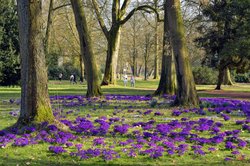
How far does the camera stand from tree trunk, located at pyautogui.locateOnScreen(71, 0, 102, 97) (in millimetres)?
21672

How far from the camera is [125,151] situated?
775 centimetres

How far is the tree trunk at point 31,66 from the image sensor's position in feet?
32.7

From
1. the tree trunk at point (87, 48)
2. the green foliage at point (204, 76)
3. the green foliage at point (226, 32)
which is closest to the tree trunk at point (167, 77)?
the tree trunk at point (87, 48)

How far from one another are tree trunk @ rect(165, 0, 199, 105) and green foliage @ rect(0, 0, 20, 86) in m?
19.5

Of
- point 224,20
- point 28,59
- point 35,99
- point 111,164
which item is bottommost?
point 111,164

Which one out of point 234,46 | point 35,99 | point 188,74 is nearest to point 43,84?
point 35,99

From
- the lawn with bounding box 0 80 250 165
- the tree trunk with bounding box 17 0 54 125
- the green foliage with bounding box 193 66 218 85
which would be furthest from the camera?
the green foliage with bounding box 193 66 218 85

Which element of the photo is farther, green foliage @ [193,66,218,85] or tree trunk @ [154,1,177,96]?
green foliage @ [193,66,218,85]

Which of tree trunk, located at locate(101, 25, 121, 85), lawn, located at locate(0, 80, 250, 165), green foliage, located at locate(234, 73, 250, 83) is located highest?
tree trunk, located at locate(101, 25, 121, 85)

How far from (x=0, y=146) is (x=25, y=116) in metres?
1.94

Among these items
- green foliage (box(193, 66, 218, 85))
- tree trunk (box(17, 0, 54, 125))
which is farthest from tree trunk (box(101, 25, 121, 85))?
tree trunk (box(17, 0, 54, 125))

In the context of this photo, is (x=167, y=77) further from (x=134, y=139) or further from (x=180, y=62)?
(x=134, y=139)

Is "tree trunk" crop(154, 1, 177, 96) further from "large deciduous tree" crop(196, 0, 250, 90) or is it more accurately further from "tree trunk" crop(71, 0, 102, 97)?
"large deciduous tree" crop(196, 0, 250, 90)

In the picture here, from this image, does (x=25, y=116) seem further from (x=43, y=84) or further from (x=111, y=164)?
(x=111, y=164)
